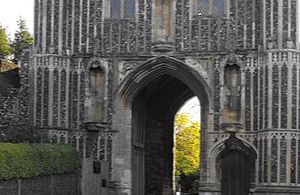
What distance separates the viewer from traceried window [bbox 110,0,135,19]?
102 ft

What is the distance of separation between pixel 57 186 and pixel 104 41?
6056 millimetres

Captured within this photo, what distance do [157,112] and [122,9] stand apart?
8.01 metres

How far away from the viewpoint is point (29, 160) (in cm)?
2555

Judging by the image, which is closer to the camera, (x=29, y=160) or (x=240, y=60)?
→ (x=29, y=160)

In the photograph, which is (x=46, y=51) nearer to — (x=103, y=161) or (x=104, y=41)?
(x=104, y=41)

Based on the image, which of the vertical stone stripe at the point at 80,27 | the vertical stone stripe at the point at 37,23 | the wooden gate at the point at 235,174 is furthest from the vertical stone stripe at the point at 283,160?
the vertical stone stripe at the point at 37,23

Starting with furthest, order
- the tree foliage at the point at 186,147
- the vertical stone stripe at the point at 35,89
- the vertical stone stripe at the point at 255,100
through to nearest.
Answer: the tree foliage at the point at 186,147 → the vertical stone stripe at the point at 35,89 → the vertical stone stripe at the point at 255,100

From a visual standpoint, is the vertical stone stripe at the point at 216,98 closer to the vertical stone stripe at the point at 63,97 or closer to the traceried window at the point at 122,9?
the traceried window at the point at 122,9

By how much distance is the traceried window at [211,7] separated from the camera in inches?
1198

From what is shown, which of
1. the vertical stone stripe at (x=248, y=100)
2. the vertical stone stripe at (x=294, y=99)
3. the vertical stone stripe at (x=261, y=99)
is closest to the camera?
the vertical stone stripe at (x=294, y=99)

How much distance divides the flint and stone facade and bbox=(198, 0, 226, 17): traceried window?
0.14 ft

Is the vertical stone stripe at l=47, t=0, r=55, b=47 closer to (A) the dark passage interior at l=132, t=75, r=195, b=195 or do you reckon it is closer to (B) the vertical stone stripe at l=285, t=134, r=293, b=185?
(A) the dark passage interior at l=132, t=75, r=195, b=195

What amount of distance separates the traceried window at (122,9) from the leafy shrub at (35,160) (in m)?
5.39

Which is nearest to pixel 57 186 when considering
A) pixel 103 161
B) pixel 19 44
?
pixel 103 161
